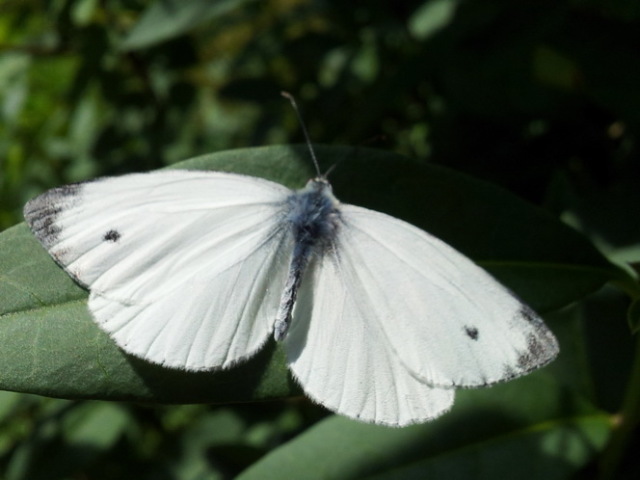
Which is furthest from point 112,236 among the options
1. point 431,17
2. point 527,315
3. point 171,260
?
point 431,17

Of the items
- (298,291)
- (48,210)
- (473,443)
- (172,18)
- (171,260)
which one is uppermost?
(172,18)

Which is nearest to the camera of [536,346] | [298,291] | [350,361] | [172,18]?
[536,346]

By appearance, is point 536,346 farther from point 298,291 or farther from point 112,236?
point 112,236

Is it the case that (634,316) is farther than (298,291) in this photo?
No

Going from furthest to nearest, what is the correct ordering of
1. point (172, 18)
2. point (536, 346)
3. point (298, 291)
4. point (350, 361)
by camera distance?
point (172, 18), point (298, 291), point (350, 361), point (536, 346)

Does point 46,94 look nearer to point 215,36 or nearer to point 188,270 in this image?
point 215,36

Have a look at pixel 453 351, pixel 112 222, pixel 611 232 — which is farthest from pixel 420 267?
pixel 611 232

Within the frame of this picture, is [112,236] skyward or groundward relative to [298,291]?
skyward

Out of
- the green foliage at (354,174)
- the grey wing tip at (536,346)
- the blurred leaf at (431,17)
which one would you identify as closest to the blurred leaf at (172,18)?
the green foliage at (354,174)

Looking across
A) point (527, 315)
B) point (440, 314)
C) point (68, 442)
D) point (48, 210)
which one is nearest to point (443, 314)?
point (440, 314)
